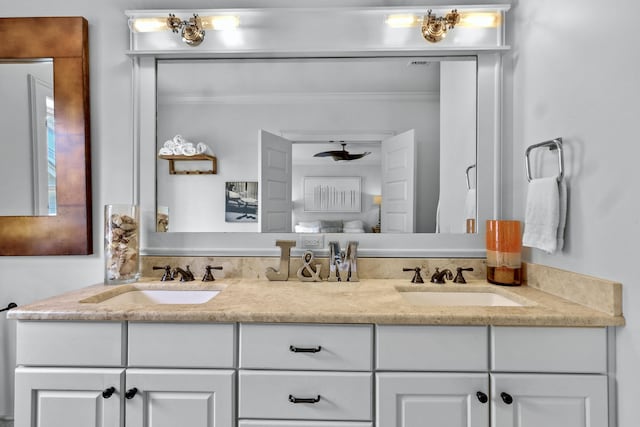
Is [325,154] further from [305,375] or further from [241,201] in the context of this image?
[305,375]

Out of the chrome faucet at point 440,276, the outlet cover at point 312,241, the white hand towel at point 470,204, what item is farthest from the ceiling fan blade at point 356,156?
the chrome faucet at point 440,276

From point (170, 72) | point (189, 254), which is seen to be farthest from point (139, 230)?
point (170, 72)

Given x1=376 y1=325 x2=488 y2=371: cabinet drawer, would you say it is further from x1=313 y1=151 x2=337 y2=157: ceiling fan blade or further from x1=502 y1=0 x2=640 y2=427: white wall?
x1=313 y1=151 x2=337 y2=157: ceiling fan blade

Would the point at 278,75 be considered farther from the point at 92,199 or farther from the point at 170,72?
the point at 92,199

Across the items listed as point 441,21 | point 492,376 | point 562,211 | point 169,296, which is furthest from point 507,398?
point 441,21

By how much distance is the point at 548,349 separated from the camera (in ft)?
3.64

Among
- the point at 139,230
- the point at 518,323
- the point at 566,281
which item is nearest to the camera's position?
the point at 518,323

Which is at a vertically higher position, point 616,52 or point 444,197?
point 616,52

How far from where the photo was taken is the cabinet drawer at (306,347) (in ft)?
3.73

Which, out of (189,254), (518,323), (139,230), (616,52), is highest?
(616,52)

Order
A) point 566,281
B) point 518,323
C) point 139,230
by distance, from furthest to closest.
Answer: point 139,230
point 566,281
point 518,323

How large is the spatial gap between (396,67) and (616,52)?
0.88 meters

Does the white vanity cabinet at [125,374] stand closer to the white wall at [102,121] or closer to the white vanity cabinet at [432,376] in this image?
the white vanity cabinet at [432,376]

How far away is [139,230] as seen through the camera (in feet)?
5.54
